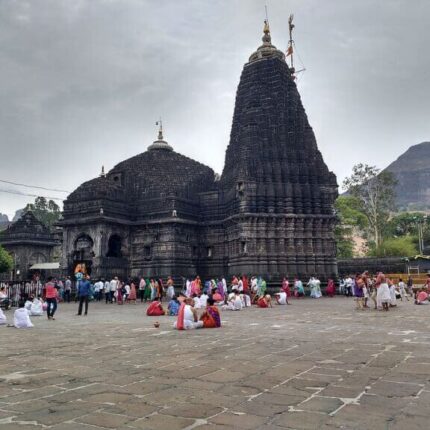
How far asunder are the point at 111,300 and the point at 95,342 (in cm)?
1778

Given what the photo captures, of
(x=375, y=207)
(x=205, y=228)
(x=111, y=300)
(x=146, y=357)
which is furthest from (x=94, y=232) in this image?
(x=375, y=207)

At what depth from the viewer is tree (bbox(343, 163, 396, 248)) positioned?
4716cm

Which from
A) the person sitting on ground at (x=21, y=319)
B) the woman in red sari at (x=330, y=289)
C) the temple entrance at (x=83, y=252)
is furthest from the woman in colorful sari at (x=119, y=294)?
the woman in red sari at (x=330, y=289)

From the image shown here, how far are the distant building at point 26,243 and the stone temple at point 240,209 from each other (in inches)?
634

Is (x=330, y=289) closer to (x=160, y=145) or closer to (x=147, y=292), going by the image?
(x=147, y=292)

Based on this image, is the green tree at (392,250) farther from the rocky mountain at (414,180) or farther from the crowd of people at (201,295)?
the rocky mountain at (414,180)

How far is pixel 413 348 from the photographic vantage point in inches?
300

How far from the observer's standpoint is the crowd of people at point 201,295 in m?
12.8

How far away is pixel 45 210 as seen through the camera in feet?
238

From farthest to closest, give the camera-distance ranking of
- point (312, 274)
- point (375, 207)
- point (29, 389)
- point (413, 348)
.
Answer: point (375, 207) < point (312, 274) < point (413, 348) < point (29, 389)

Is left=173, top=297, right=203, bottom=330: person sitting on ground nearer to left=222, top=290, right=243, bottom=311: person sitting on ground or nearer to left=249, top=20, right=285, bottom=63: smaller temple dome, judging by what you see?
left=222, top=290, right=243, bottom=311: person sitting on ground

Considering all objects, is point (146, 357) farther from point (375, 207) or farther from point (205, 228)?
point (375, 207)

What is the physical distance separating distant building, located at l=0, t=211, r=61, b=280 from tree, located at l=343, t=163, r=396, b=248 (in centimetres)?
3336

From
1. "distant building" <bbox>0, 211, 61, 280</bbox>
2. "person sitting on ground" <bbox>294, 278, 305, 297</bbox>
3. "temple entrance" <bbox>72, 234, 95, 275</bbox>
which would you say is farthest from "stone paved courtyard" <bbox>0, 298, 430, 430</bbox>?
"distant building" <bbox>0, 211, 61, 280</bbox>
